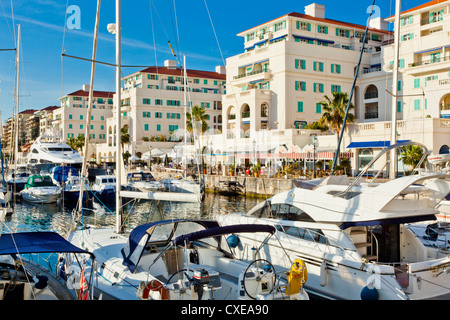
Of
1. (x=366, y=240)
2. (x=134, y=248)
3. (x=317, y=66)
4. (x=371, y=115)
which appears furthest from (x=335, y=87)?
(x=134, y=248)

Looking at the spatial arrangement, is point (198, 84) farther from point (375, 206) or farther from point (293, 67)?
point (375, 206)

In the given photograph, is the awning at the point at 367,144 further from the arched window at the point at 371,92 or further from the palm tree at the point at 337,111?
the arched window at the point at 371,92

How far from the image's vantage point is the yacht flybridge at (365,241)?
33.0 feet

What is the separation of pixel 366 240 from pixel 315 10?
50334 millimetres

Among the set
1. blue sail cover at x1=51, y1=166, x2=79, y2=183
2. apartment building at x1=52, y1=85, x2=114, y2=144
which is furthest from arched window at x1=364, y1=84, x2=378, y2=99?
apartment building at x1=52, y1=85, x2=114, y2=144

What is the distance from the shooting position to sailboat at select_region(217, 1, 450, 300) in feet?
33.0

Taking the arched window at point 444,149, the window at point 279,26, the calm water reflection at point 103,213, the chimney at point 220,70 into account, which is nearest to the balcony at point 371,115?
the window at point 279,26

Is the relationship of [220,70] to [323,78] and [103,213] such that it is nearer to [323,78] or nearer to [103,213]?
[323,78]

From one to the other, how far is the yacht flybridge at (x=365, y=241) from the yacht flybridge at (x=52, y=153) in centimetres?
3988

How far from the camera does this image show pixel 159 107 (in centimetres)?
7375

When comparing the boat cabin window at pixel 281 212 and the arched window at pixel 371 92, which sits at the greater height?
the arched window at pixel 371 92

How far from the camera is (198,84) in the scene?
7988 cm

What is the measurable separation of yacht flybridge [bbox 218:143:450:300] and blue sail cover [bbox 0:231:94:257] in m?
5.81

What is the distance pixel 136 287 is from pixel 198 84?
72.3 m
